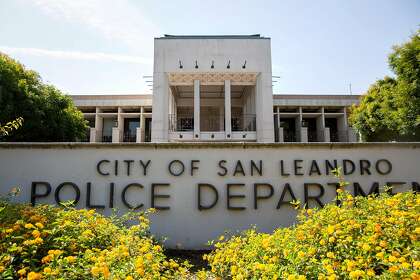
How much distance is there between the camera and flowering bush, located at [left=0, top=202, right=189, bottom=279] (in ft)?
8.95

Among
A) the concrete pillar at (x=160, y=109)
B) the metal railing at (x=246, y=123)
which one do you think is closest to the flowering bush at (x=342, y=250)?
the concrete pillar at (x=160, y=109)

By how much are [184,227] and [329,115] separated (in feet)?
97.2

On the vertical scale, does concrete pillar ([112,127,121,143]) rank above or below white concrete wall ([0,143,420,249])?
above

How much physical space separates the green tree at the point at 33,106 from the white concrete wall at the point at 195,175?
9.06 meters

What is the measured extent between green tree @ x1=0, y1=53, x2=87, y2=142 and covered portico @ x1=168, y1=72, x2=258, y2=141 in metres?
6.28

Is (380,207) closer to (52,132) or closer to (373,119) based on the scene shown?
(52,132)

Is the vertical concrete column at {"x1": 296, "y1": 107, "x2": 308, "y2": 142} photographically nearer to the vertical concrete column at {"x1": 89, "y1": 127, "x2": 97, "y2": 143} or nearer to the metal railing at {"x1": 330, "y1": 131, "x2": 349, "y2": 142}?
the metal railing at {"x1": 330, "y1": 131, "x2": 349, "y2": 142}

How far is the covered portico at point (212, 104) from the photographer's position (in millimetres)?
21406

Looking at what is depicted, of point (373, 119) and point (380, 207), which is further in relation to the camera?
point (373, 119)

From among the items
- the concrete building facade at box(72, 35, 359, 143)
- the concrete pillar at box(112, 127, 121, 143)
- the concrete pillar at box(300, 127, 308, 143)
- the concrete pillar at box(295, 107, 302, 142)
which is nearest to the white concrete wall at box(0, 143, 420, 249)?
the concrete building facade at box(72, 35, 359, 143)

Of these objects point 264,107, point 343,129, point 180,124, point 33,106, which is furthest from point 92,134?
point 343,129

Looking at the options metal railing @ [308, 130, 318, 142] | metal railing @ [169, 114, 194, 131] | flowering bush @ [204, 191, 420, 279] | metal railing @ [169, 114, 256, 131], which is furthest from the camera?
metal railing @ [308, 130, 318, 142]

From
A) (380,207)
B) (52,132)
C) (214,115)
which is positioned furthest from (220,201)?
(214,115)

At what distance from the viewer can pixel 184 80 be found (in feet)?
72.9
